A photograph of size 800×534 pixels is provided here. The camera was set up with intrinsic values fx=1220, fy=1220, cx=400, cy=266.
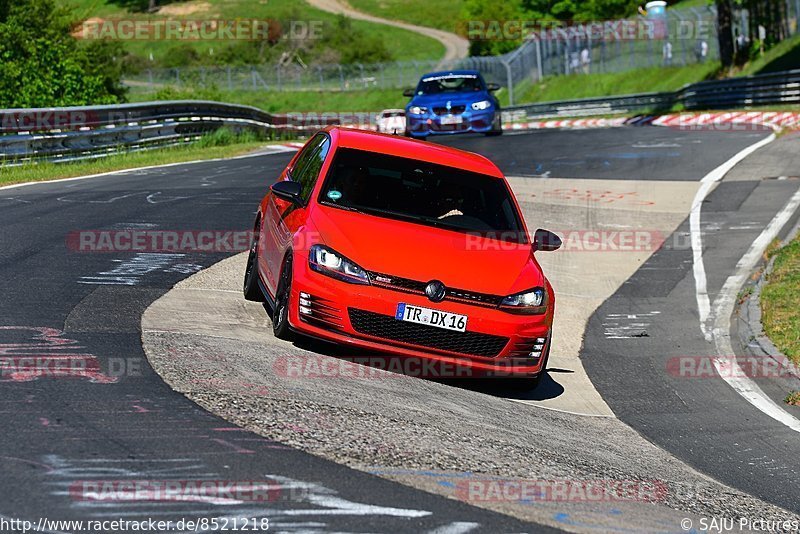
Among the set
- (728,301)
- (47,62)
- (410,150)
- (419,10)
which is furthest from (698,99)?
(419,10)

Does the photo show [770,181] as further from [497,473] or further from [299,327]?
[497,473]

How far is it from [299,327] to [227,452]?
2907 millimetres

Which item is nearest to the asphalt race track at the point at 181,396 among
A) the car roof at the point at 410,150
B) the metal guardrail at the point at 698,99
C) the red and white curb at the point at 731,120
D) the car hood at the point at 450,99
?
the car roof at the point at 410,150

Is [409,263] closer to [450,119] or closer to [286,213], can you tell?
[286,213]

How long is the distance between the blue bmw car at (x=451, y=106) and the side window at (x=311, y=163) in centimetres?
1775

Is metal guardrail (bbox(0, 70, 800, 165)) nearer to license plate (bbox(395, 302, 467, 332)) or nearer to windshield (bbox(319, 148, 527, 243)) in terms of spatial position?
windshield (bbox(319, 148, 527, 243))

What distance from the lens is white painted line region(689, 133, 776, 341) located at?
12891 millimetres

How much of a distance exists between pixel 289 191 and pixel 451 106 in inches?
762

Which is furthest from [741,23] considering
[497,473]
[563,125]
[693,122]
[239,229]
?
[497,473]

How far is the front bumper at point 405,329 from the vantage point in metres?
8.17

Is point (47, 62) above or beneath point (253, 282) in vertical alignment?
above

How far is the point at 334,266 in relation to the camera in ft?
27.2

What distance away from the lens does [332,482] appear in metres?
5.27

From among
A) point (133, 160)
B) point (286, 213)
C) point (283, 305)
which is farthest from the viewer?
point (133, 160)
